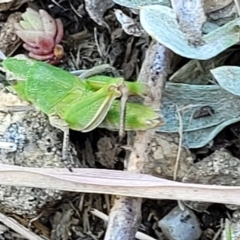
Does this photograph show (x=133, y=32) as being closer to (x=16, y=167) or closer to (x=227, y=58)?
(x=227, y=58)

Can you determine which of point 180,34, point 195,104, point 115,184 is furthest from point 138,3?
point 115,184

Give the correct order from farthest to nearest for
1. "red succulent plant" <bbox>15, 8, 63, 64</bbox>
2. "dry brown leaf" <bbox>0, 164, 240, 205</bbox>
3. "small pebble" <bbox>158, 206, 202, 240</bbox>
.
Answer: "red succulent plant" <bbox>15, 8, 63, 64</bbox> < "small pebble" <bbox>158, 206, 202, 240</bbox> < "dry brown leaf" <bbox>0, 164, 240, 205</bbox>

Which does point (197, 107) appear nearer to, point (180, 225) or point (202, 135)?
point (202, 135)

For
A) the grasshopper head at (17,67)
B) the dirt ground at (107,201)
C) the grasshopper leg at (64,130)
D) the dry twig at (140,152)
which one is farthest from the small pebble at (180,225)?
the grasshopper head at (17,67)

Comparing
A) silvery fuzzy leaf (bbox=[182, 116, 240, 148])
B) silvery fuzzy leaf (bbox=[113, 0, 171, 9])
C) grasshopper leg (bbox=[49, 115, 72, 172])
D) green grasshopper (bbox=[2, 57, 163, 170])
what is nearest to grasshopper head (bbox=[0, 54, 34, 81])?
green grasshopper (bbox=[2, 57, 163, 170])

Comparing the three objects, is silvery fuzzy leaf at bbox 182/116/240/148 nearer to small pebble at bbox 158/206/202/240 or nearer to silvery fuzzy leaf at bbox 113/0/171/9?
small pebble at bbox 158/206/202/240
